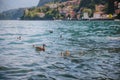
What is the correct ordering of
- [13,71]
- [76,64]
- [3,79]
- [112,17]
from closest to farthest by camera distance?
[3,79] → [13,71] → [76,64] → [112,17]

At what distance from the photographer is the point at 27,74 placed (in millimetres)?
15031

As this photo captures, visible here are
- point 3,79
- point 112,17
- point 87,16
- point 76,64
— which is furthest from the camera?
point 87,16

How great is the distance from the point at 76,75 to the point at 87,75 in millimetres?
647

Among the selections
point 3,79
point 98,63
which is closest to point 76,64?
point 98,63

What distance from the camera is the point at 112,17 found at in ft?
544

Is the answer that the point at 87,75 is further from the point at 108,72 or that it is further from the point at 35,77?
the point at 35,77

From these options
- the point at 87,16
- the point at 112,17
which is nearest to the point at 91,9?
the point at 87,16

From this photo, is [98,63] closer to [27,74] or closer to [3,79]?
[27,74]

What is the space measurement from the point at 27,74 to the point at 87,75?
3570 mm

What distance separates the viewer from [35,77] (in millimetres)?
14320

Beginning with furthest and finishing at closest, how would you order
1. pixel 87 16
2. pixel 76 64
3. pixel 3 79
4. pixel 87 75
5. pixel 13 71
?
pixel 87 16 → pixel 76 64 → pixel 13 71 → pixel 87 75 → pixel 3 79

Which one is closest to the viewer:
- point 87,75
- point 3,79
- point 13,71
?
point 3,79

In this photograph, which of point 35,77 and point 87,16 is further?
point 87,16

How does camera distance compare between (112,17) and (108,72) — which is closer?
(108,72)
